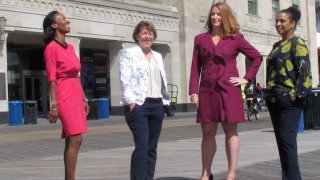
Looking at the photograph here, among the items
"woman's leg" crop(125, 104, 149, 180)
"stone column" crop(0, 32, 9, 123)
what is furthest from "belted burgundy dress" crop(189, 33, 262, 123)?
"stone column" crop(0, 32, 9, 123)

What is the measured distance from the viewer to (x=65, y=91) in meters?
5.81

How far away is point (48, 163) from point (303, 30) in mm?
39532

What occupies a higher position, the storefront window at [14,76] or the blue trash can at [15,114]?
the storefront window at [14,76]

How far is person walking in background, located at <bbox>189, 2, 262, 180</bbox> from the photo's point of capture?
613 centimetres

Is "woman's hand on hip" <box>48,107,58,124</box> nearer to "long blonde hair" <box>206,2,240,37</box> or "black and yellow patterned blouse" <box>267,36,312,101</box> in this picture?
"long blonde hair" <box>206,2,240,37</box>

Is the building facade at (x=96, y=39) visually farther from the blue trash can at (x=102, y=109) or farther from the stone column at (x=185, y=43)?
the blue trash can at (x=102, y=109)

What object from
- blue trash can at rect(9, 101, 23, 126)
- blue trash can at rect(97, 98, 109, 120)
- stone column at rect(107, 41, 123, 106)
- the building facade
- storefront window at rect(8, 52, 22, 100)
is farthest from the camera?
stone column at rect(107, 41, 123, 106)

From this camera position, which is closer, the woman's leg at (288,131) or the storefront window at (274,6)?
the woman's leg at (288,131)

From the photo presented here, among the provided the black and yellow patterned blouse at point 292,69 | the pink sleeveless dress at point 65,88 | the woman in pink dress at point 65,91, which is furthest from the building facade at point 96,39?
the black and yellow patterned blouse at point 292,69

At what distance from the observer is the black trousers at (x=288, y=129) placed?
576 centimetres

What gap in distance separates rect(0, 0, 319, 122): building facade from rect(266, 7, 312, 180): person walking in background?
1861 cm

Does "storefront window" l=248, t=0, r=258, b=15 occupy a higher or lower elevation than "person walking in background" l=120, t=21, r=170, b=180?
higher

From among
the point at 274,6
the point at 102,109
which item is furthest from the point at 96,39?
the point at 274,6

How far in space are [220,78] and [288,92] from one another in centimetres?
77
